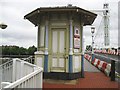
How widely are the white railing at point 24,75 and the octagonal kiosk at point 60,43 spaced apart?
5.64 feet

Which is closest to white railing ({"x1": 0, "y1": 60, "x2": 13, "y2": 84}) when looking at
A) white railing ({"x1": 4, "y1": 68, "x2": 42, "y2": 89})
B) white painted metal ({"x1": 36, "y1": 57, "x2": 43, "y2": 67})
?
white painted metal ({"x1": 36, "y1": 57, "x2": 43, "y2": 67})

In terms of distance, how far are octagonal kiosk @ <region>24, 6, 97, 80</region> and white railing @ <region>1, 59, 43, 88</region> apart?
172 cm

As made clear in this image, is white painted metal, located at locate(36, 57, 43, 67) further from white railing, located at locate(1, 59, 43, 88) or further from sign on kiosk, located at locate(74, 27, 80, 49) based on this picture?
sign on kiosk, located at locate(74, 27, 80, 49)

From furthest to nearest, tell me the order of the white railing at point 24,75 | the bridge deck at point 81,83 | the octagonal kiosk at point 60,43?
the octagonal kiosk at point 60,43
the bridge deck at point 81,83
the white railing at point 24,75

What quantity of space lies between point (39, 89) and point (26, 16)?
5.55m

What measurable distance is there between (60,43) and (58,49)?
28 cm

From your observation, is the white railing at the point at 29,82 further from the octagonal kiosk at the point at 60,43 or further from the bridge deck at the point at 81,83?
the octagonal kiosk at the point at 60,43

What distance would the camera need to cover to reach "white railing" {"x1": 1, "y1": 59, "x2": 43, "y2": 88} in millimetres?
3896

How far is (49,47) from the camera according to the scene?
9.96 metres

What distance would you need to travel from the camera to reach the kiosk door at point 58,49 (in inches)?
385

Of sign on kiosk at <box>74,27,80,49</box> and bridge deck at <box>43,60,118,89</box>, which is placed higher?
sign on kiosk at <box>74,27,80,49</box>

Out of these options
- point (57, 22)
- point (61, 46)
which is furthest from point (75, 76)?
point (57, 22)

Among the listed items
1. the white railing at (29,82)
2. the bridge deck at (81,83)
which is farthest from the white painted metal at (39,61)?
the white railing at (29,82)

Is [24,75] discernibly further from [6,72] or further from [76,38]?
[76,38]
